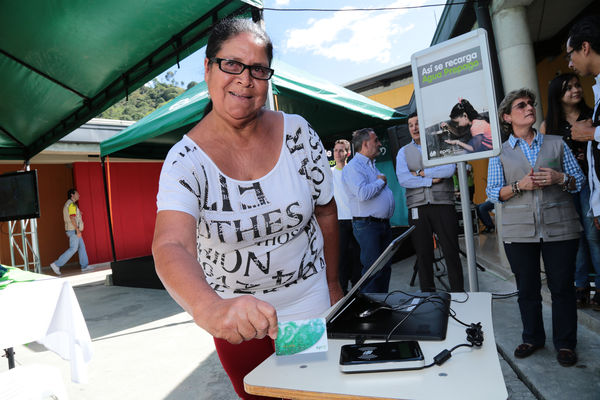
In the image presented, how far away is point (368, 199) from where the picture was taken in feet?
13.0

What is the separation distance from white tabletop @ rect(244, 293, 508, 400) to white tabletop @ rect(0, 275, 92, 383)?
6.56ft

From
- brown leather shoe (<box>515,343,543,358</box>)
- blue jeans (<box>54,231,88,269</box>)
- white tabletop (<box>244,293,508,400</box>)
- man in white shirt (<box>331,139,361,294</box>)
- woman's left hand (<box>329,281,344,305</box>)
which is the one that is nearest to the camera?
white tabletop (<box>244,293,508,400</box>)

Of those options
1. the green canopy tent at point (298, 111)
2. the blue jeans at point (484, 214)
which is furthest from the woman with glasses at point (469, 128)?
the blue jeans at point (484, 214)

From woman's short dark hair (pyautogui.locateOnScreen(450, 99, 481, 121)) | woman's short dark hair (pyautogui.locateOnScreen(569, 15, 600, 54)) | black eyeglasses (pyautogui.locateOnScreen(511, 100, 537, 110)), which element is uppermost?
woman's short dark hair (pyautogui.locateOnScreen(569, 15, 600, 54))

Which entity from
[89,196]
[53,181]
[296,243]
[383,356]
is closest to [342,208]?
[296,243]

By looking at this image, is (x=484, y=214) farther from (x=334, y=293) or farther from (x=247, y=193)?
(x=247, y=193)

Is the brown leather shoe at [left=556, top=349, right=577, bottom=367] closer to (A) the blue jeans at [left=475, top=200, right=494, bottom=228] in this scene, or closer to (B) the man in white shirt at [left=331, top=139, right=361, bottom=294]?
(B) the man in white shirt at [left=331, top=139, right=361, bottom=294]

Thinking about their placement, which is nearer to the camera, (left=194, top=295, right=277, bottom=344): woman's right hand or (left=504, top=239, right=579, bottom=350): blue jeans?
(left=194, top=295, right=277, bottom=344): woman's right hand

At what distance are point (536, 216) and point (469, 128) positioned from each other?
1.08 meters

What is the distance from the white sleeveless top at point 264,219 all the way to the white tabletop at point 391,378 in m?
0.24

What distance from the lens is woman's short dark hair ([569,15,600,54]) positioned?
84.8 inches

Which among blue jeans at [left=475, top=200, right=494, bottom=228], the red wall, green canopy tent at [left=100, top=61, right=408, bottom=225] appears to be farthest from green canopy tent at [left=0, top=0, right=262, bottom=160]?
blue jeans at [left=475, top=200, right=494, bottom=228]

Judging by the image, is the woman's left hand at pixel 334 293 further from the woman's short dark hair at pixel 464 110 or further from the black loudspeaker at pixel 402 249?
the black loudspeaker at pixel 402 249

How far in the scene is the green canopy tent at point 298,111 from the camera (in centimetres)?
450
